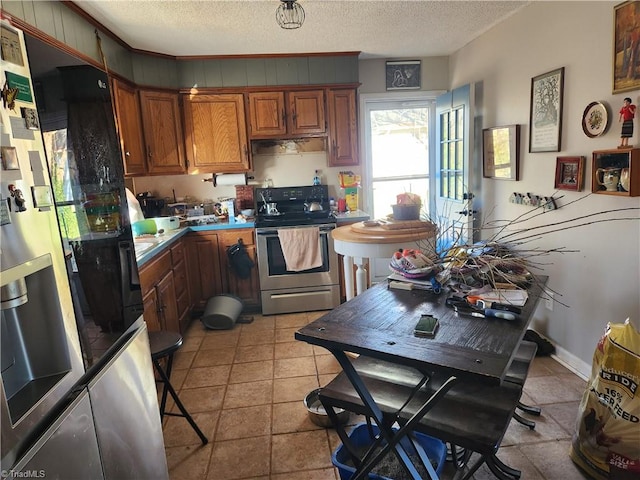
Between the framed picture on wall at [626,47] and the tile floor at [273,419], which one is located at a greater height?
the framed picture on wall at [626,47]

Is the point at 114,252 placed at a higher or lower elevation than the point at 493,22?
lower

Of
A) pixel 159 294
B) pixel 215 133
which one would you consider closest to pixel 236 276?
pixel 159 294

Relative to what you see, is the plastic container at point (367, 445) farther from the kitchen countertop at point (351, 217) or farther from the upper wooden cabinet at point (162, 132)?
the upper wooden cabinet at point (162, 132)

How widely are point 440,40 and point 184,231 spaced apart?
2.87m

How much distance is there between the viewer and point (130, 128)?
11.0 feet

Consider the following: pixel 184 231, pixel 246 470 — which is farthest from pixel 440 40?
pixel 246 470

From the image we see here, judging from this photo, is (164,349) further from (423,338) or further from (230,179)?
(230,179)

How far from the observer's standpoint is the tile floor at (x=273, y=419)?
1924mm

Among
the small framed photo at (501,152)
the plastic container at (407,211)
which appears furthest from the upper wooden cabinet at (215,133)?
the small framed photo at (501,152)

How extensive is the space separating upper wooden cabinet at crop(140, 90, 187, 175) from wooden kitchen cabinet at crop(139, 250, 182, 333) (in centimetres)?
100

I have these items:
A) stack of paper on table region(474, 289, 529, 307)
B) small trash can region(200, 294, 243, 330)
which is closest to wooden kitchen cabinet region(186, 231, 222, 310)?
small trash can region(200, 294, 243, 330)

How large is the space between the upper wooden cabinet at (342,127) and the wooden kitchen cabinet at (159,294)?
1.88 metres

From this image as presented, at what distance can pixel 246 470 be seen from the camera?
1938 mm

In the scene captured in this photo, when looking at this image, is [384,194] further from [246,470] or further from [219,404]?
[246,470]
